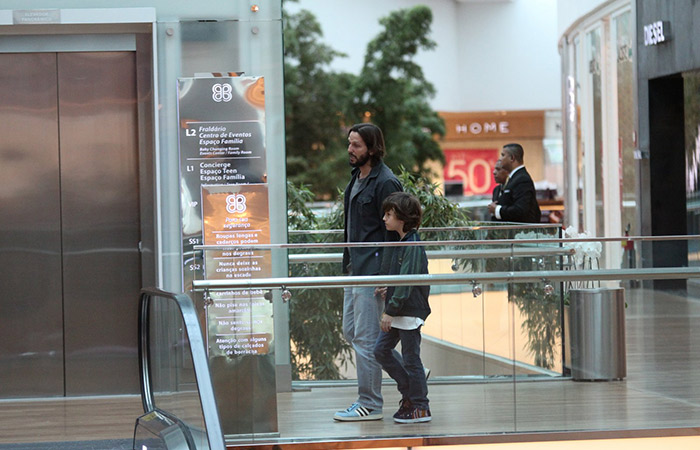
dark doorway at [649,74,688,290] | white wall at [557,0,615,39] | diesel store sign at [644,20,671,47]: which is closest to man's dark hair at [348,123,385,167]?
diesel store sign at [644,20,671,47]

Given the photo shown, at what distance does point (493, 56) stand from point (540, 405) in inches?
1136

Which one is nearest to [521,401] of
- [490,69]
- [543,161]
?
[490,69]

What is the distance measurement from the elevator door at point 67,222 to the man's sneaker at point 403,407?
233 cm

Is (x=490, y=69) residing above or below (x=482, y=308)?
above

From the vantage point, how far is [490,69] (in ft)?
111

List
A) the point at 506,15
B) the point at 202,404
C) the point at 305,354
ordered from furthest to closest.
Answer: the point at 506,15 → the point at 305,354 → the point at 202,404

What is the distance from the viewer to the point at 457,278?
18.8ft

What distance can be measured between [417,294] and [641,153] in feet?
31.3

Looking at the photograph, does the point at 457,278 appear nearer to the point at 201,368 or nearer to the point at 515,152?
the point at 201,368

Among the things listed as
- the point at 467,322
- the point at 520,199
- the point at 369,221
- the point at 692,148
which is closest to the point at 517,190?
the point at 520,199

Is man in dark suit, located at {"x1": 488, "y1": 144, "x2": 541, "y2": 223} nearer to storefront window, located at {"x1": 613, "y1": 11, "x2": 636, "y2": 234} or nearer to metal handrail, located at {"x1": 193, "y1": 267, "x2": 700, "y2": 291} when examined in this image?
metal handrail, located at {"x1": 193, "y1": 267, "x2": 700, "y2": 291}

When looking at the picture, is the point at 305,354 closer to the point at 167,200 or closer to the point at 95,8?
the point at 167,200

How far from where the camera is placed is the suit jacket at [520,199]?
8188mm

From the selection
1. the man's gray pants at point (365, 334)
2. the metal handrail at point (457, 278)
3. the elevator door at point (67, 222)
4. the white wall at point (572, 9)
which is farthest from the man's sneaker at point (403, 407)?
the white wall at point (572, 9)
